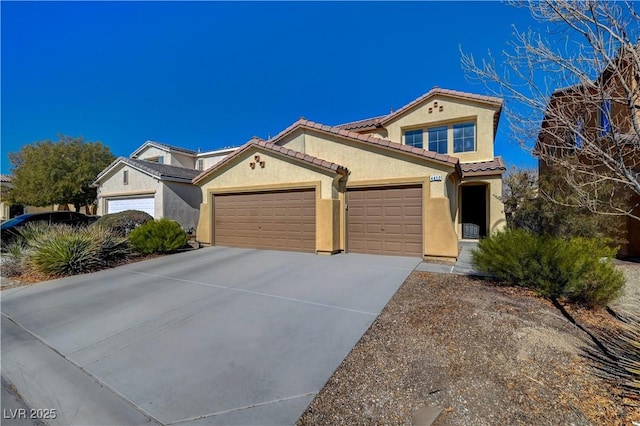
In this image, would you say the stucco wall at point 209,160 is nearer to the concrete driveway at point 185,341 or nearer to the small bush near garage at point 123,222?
the small bush near garage at point 123,222

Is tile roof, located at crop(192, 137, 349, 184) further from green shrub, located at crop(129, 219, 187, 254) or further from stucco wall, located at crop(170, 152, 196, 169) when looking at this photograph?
stucco wall, located at crop(170, 152, 196, 169)

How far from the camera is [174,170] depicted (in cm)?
1947

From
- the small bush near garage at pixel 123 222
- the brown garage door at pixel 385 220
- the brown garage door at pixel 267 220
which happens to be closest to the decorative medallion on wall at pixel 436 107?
the brown garage door at pixel 385 220

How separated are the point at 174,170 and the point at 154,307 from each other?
53.4 feet

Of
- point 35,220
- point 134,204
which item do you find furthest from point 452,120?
point 35,220

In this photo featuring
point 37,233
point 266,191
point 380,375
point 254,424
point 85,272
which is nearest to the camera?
point 254,424

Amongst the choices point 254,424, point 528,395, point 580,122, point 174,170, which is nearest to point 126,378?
point 254,424

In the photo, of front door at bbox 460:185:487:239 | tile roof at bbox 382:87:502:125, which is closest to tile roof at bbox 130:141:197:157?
tile roof at bbox 382:87:502:125

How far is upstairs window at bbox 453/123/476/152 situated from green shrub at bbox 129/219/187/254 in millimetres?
14353

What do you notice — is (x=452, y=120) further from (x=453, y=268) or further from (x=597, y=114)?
(x=597, y=114)

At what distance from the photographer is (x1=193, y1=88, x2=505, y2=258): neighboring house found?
9.70 m

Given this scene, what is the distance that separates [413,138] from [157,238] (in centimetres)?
1375

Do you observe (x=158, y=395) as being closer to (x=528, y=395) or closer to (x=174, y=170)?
(x=528, y=395)

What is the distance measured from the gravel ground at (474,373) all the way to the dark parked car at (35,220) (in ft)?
48.3
